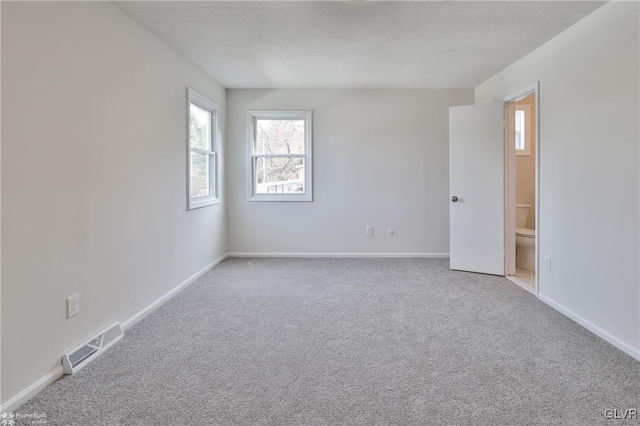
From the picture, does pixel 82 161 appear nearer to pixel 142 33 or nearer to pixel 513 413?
pixel 142 33

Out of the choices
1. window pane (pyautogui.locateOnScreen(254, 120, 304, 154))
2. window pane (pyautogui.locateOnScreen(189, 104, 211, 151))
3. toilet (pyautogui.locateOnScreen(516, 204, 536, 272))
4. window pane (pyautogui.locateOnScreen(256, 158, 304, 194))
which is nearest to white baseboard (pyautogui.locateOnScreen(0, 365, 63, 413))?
window pane (pyautogui.locateOnScreen(189, 104, 211, 151))

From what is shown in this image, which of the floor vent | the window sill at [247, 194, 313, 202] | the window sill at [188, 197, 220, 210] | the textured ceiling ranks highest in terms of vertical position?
the textured ceiling

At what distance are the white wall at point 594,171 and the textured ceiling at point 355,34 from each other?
28 cm

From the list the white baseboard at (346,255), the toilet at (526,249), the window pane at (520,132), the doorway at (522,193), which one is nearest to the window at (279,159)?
the white baseboard at (346,255)

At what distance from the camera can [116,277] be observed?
2.48 m

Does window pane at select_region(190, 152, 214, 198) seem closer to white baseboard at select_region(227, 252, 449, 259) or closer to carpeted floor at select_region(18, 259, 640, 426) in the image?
white baseboard at select_region(227, 252, 449, 259)

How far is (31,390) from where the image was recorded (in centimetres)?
174

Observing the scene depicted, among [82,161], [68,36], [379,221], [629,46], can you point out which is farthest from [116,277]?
[629,46]

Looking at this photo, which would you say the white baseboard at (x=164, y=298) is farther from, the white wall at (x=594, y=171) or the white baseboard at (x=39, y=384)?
the white wall at (x=594, y=171)

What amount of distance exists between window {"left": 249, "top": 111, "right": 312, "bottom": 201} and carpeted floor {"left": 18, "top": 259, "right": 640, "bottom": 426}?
79.2 inches

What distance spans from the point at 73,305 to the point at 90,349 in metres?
0.30

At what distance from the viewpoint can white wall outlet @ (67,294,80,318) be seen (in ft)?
6.66

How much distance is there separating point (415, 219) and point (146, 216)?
3.45 meters

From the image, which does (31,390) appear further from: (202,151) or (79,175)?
(202,151)
